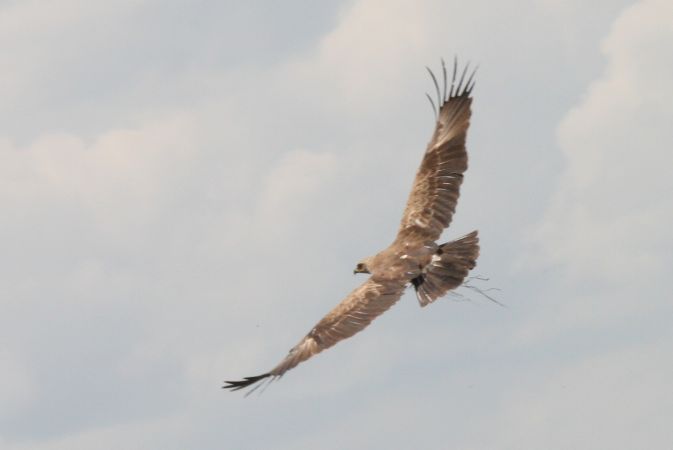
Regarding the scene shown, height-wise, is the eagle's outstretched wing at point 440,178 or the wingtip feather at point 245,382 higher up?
the eagle's outstretched wing at point 440,178

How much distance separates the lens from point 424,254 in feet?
80.0

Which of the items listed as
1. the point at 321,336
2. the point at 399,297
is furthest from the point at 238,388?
the point at 399,297

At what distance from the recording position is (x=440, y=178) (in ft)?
84.5

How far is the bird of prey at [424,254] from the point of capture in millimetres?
22969

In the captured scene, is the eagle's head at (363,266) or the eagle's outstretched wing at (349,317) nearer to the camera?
the eagle's outstretched wing at (349,317)

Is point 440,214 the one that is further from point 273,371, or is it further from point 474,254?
point 273,371

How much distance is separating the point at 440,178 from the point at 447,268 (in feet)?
7.85

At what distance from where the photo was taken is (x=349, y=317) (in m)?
23.2

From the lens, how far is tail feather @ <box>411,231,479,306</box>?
23625mm

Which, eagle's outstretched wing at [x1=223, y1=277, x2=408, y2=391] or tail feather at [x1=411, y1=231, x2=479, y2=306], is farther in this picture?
tail feather at [x1=411, y1=231, x2=479, y2=306]

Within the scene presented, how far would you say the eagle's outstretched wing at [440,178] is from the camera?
83.4ft

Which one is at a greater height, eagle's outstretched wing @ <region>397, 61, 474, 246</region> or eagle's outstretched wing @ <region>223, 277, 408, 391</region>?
eagle's outstretched wing @ <region>397, 61, 474, 246</region>

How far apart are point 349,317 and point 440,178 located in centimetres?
402

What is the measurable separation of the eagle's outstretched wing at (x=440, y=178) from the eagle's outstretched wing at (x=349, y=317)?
69.5 inches
